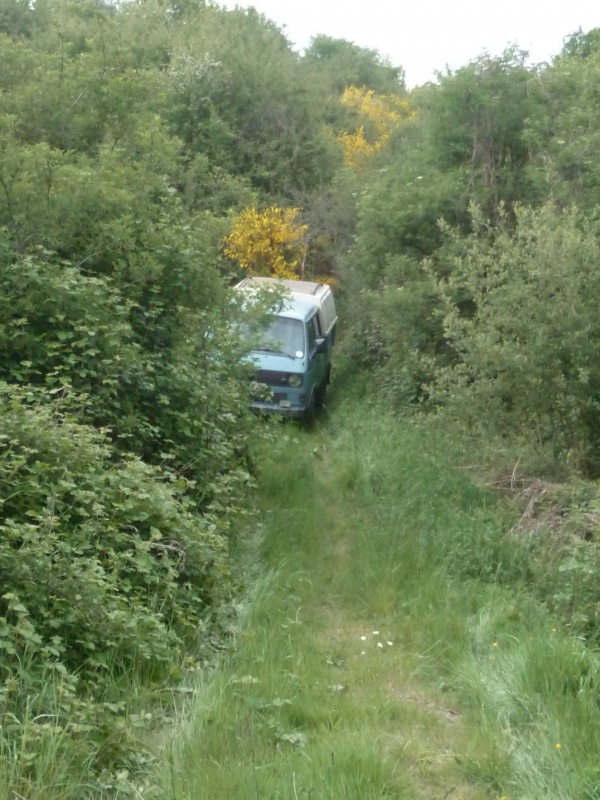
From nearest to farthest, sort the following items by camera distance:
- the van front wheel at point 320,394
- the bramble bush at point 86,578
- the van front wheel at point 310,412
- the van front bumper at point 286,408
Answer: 1. the bramble bush at point 86,578
2. the van front bumper at point 286,408
3. the van front wheel at point 310,412
4. the van front wheel at point 320,394

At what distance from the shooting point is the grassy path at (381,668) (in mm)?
4008

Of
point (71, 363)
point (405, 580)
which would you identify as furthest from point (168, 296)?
point (405, 580)

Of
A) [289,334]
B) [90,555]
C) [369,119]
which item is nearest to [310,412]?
[289,334]

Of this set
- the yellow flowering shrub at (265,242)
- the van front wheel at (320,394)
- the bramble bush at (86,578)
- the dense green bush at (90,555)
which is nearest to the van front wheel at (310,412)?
the van front wheel at (320,394)

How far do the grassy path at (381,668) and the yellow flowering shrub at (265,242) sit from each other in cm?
1090

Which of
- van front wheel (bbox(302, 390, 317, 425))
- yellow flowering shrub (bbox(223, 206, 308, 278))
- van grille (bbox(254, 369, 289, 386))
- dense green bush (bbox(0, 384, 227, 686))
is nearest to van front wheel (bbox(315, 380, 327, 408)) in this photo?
van front wheel (bbox(302, 390, 317, 425))

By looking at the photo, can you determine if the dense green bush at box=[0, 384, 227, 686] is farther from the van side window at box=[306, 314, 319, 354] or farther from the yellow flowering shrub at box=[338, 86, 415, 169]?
the yellow flowering shrub at box=[338, 86, 415, 169]

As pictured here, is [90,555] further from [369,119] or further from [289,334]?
[369,119]

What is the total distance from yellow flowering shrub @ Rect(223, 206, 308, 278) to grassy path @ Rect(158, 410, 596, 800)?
35.8ft

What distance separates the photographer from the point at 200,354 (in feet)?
29.0

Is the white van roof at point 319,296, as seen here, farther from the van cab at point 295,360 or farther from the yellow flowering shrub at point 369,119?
the yellow flowering shrub at point 369,119

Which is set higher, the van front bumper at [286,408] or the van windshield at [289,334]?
the van windshield at [289,334]

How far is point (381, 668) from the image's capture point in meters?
5.55

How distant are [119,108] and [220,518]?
472 centimetres
